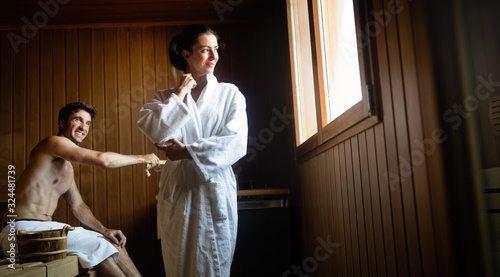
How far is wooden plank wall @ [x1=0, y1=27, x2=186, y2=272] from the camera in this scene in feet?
10.4

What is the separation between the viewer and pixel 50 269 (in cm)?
145

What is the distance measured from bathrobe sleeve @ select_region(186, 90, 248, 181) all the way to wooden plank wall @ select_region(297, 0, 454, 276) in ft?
1.30

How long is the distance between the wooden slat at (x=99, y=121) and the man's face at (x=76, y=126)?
2.72 feet

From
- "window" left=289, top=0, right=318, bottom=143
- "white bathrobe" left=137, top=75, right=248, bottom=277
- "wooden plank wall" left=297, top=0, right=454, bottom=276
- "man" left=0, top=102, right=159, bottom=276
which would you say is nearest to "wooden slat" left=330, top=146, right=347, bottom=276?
"wooden plank wall" left=297, top=0, right=454, bottom=276

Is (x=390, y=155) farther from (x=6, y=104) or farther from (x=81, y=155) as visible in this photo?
(x=6, y=104)

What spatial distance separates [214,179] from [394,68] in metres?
0.84

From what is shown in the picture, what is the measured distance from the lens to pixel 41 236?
1.57 meters

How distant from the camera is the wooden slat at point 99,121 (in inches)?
125

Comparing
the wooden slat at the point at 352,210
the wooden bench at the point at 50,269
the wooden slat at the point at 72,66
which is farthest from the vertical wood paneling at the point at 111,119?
the wooden slat at the point at 352,210

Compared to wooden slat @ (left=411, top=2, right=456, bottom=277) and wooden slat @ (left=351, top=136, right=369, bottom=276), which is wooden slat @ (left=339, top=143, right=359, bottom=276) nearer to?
wooden slat @ (left=351, top=136, right=369, bottom=276)

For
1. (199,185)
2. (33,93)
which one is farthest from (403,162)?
(33,93)

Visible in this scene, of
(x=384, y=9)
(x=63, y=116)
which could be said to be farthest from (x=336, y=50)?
(x=63, y=116)

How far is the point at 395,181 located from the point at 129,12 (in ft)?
8.76

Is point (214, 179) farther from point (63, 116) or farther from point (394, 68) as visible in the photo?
point (63, 116)
